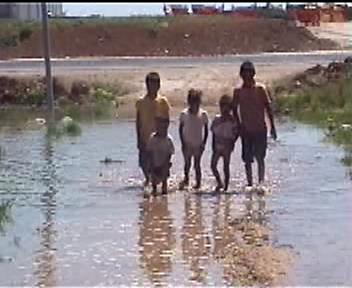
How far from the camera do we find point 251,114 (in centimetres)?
1400

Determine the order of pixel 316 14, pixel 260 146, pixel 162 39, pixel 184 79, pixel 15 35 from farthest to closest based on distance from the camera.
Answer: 1. pixel 316 14
2. pixel 162 39
3. pixel 15 35
4. pixel 184 79
5. pixel 260 146

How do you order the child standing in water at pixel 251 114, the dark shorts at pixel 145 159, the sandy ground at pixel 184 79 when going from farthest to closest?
the sandy ground at pixel 184 79 < the child standing in water at pixel 251 114 < the dark shorts at pixel 145 159

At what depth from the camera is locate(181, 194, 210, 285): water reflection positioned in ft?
31.6

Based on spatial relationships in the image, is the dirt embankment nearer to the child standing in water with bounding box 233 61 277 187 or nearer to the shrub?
the shrub

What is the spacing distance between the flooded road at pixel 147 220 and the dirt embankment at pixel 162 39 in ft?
104

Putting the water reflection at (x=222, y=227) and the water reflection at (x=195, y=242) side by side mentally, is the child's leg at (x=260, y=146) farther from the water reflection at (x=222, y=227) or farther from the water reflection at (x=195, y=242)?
the water reflection at (x=195, y=242)

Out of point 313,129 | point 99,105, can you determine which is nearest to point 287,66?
point 99,105

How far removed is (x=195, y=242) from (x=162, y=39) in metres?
41.7

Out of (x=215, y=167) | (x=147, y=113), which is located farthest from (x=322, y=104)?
(x=147, y=113)

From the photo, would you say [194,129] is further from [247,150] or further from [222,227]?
[222,227]

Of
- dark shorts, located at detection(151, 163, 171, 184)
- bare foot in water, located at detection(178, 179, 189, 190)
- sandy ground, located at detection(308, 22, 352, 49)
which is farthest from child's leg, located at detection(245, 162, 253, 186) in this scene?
sandy ground, located at detection(308, 22, 352, 49)

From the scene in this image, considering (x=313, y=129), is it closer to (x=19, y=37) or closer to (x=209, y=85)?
(x=209, y=85)

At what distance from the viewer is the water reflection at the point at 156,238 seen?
9.73m

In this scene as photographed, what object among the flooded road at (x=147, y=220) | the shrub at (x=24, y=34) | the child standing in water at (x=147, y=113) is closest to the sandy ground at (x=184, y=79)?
the flooded road at (x=147, y=220)
